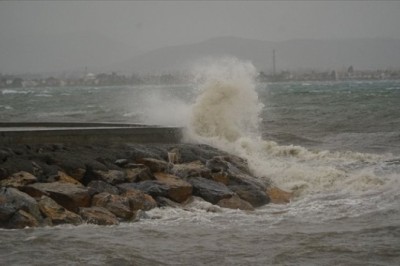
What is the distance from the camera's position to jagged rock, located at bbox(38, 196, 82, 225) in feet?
30.0

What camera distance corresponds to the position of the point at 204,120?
18344mm

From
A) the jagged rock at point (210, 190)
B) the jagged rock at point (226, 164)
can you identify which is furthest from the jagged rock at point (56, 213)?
the jagged rock at point (226, 164)

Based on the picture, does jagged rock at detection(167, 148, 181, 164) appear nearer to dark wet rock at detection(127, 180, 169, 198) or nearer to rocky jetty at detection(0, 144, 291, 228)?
rocky jetty at detection(0, 144, 291, 228)

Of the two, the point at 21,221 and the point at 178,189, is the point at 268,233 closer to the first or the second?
the point at 178,189

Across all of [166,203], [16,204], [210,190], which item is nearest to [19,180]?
[16,204]

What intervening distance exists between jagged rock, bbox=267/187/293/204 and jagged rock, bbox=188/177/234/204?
0.90 metres

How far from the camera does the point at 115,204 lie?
9.89 meters

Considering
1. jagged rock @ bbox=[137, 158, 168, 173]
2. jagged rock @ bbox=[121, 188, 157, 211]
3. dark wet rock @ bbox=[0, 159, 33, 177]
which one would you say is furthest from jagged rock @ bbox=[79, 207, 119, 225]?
jagged rock @ bbox=[137, 158, 168, 173]

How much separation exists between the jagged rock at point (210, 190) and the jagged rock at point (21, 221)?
332 centimetres

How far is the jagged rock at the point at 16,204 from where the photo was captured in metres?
8.98

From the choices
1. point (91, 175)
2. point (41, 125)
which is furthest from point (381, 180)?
point (41, 125)

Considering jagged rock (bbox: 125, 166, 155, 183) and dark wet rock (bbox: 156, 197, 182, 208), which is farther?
jagged rock (bbox: 125, 166, 155, 183)

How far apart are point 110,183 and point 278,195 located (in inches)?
126

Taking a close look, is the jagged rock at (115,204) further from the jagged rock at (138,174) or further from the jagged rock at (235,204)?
the jagged rock at (235,204)
